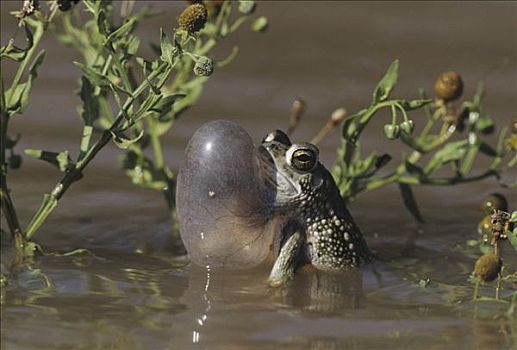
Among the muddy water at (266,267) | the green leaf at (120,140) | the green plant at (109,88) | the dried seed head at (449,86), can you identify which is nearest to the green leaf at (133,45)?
the green plant at (109,88)

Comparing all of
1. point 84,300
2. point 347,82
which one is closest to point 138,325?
point 84,300

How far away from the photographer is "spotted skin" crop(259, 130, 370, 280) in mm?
3998

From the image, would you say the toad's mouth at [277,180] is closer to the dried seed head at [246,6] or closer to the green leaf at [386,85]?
the green leaf at [386,85]

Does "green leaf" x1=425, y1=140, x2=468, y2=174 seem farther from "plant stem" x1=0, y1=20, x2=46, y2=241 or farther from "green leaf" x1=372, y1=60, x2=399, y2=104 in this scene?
"plant stem" x1=0, y1=20, x2=46, y2=241

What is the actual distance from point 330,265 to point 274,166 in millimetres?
342

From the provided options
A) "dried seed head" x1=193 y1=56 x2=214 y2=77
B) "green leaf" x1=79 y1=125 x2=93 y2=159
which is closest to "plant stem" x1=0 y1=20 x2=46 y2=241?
"green leaf" x1=79 y1=125 x2=93 y2=159

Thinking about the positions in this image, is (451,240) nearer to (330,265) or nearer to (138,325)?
(330,265)

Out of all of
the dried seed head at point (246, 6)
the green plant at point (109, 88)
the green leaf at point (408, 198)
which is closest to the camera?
the green plant at point (109, 88)

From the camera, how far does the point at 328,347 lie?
3391 mm

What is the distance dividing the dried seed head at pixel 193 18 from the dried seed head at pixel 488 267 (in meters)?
0.91

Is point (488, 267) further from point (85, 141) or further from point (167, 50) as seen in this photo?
point (85, 141)

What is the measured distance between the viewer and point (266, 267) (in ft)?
13.4

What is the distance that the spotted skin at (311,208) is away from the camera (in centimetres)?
400

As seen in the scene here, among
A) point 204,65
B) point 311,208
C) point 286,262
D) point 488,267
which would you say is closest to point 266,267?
point 286,262
